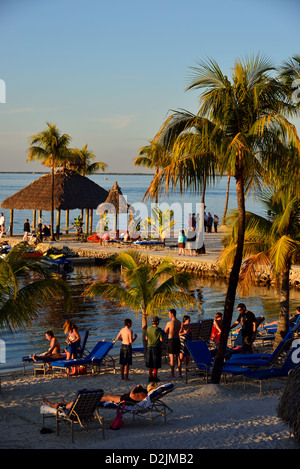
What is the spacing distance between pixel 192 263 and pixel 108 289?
17.2m

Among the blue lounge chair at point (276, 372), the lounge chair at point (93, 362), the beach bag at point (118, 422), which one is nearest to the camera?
the beach bag at point (118, 422)

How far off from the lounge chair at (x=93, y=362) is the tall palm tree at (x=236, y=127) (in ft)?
8.17

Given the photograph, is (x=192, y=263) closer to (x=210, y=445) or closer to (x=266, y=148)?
(x=266, y=148)

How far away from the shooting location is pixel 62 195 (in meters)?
42.5

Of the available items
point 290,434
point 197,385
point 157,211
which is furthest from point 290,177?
point 157,211

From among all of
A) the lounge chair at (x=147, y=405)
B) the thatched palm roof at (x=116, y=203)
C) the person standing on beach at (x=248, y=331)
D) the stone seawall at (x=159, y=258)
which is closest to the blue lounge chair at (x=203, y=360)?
the person standing on beach at (x=248, y=331)

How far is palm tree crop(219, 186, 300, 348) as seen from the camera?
530 inches

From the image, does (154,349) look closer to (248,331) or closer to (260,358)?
(260,358)

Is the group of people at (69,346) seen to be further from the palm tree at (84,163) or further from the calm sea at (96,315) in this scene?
the palm tree at (84,163)

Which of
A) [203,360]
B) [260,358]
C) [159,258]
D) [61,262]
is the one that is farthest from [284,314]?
[61,262]

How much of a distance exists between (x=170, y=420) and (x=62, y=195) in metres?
34.3

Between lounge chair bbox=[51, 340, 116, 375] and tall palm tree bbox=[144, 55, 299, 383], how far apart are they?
8.17 ft

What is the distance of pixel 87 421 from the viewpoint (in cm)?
884

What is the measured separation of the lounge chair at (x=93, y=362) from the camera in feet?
39.7
